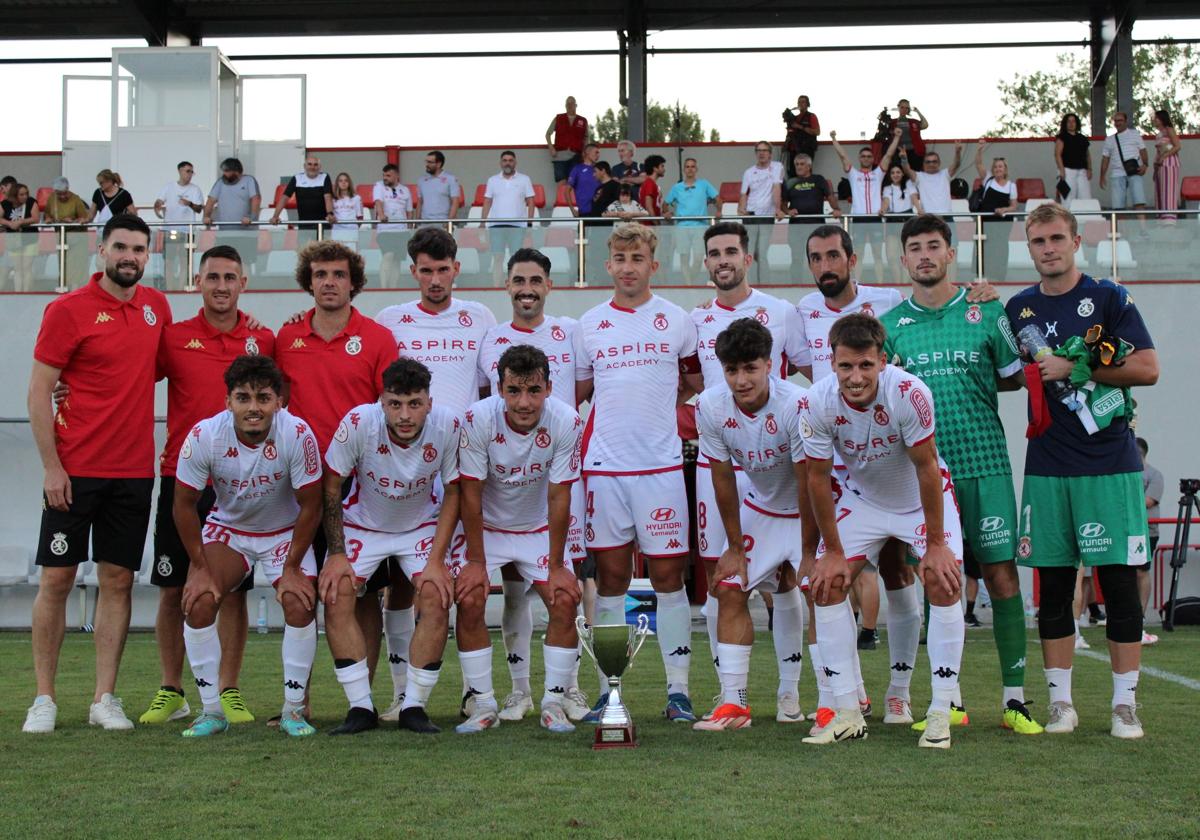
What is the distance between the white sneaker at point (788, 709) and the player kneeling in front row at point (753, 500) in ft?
1.03

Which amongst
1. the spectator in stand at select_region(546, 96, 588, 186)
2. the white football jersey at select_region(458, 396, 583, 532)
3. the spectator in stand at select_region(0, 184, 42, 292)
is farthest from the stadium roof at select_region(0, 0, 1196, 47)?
the white football jersey at select_region(458, 396, 583, 532)

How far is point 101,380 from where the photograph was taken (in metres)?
6.55

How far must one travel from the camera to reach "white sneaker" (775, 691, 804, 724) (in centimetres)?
650

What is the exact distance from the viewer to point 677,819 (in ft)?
13.6

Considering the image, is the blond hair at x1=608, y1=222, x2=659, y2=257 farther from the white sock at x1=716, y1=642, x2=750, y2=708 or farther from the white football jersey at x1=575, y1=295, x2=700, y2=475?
the white sock at x1=716, y1=642, x2=750, y2=708

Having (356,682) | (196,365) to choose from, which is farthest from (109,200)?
(356,682)

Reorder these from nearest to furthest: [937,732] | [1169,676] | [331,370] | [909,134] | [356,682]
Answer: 1. [937,732]
2. [356,682]
3. [331,370]
4. [1169,676]
5. [909,134]

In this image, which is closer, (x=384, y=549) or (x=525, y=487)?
(x=384, y=549)

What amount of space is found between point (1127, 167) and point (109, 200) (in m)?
12.8

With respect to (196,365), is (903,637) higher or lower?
lower

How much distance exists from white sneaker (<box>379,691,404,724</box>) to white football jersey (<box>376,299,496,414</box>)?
1.42 meters

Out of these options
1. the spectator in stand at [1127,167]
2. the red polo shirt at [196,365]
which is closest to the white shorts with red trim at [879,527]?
the red polo shirt at [196,365]

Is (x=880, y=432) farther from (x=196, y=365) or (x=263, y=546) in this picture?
(x=196, y=365)

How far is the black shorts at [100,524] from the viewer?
20.9 feet
